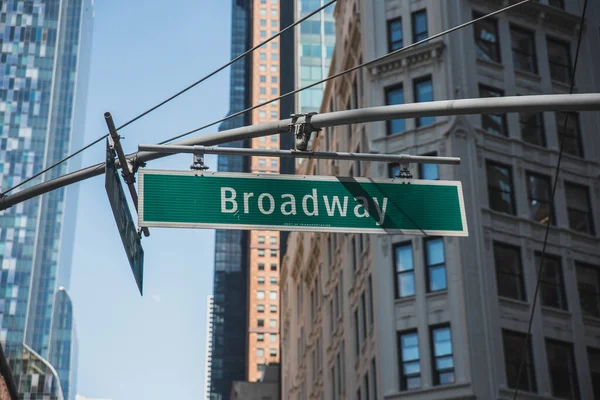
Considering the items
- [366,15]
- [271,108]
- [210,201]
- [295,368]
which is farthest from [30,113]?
[210,201]

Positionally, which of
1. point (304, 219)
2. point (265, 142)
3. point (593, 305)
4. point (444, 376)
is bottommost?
point (304, 219)

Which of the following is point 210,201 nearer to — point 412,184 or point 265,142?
point 412,184

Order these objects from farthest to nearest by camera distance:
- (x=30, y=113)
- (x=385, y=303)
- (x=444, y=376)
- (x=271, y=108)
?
(x=30, y=113)
(x=271, y=108)
(x=385, y=303)
(x=444, y=376)

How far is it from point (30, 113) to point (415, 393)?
17157cm

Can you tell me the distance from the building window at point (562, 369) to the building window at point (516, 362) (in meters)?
0.85

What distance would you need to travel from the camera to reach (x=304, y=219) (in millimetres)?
9578

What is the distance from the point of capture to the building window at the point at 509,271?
125 ft

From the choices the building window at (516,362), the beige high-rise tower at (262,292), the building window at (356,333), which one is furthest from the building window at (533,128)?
the beige high-rise tower at (262,292)

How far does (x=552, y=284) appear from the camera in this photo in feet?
128

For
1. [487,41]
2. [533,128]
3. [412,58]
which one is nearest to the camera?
[533,128]

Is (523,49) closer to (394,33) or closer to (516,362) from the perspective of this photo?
(394,33)

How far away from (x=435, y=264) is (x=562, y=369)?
19.3 ft

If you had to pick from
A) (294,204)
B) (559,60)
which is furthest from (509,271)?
(294,204)

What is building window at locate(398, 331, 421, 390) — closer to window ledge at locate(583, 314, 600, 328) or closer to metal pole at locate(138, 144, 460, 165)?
window ledge at locate(583, 314, 600, 328)
